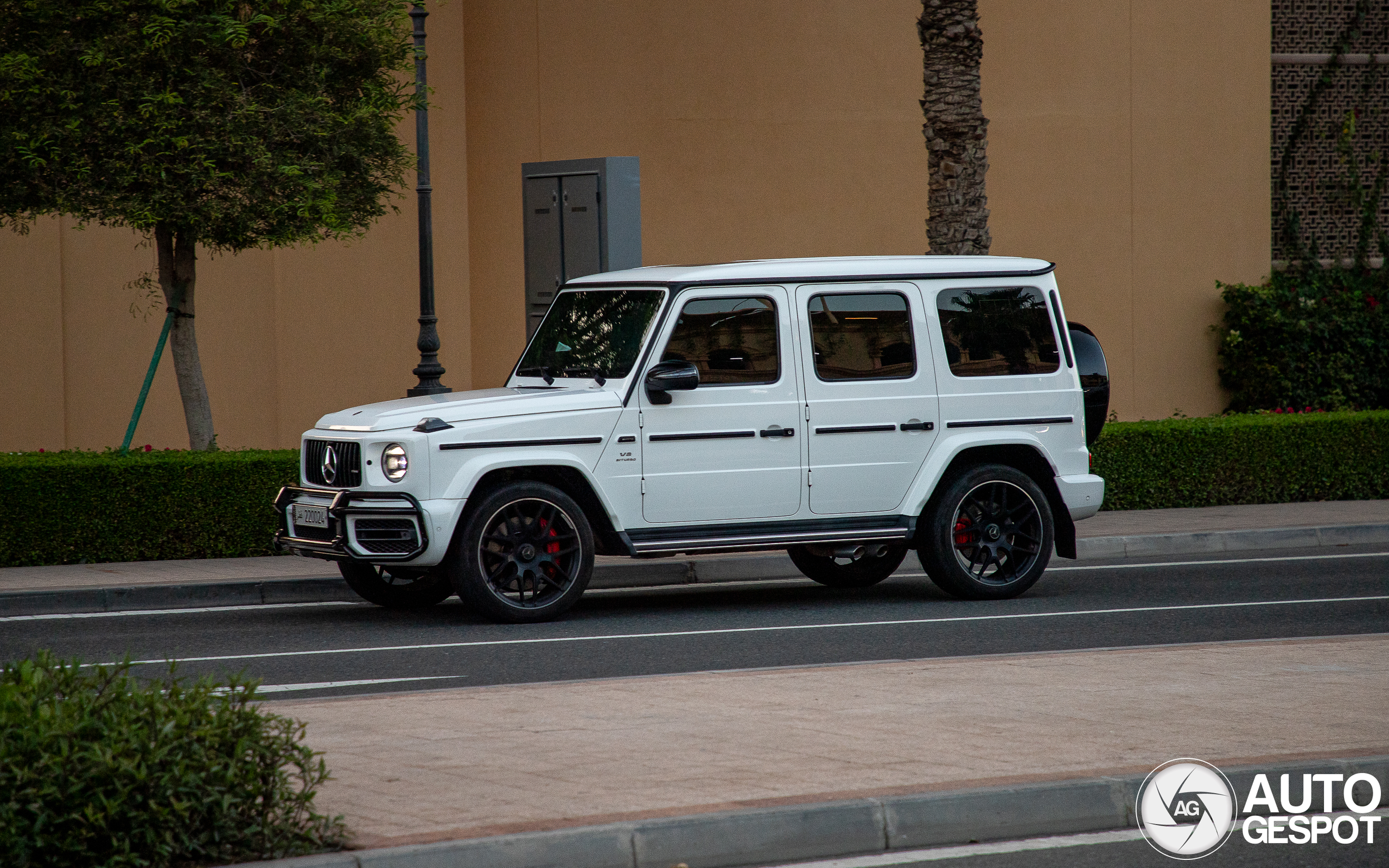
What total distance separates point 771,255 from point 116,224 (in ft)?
28.4

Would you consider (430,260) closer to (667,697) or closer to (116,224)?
(116,224)

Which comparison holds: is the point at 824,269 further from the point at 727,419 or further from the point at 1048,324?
the point at 1048,324

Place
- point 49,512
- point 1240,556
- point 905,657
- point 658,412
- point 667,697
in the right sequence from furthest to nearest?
1. point 1240,556
2. point 49,512
3. point 658,412
4. point 905,657
5. point 667,697

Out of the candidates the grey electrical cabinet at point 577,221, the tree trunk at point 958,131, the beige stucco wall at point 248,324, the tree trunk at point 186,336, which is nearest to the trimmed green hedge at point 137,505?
the tree trunk at point 186,336

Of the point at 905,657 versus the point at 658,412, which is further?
the point at 658,412

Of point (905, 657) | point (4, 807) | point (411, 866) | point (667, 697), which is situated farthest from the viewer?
point (905, 657)

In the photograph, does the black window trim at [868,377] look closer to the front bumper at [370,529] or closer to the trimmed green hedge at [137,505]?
the front bumper at [370,529]

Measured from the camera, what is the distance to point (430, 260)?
14703 mm

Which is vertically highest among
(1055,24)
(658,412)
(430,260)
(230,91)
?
(1055,24)

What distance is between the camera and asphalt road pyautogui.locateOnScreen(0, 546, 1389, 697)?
8812 millimetres

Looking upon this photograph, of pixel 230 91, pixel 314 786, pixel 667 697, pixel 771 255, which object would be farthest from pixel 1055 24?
pixel 314 786

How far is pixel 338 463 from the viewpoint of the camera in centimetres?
1015

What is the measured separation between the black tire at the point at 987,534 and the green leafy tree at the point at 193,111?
5.75 meters

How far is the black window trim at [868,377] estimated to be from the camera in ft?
35.4
